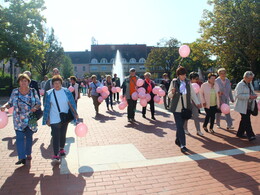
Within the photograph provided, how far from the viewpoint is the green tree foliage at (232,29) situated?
22109 millimetres

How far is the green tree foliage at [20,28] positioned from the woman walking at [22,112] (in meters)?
20.3

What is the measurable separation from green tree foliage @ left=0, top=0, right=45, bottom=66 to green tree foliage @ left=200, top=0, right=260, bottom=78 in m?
17.8

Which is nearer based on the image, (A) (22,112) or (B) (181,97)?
(A) (22,112)

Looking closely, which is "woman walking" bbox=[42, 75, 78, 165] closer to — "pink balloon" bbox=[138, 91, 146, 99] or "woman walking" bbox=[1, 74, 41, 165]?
"woman walking" bbox=[1, 74, 41, 165]

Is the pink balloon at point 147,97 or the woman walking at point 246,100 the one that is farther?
the pink balloon at point 147,97

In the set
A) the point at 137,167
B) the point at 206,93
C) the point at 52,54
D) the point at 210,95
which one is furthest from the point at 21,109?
the point at 52,54

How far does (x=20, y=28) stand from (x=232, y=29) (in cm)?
2060

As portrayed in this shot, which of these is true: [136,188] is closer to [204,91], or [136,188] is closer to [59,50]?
[204,91]

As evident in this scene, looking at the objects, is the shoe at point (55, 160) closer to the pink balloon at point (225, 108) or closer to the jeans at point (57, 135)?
the jeans at point (57, 135)

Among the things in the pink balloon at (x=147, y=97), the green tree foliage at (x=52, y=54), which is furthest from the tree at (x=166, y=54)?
the pink balloon at (x=147, y=97)

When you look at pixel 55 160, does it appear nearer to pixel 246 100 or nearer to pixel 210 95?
pixel 210 95

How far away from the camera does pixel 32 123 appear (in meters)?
4.86

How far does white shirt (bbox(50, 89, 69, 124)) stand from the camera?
490cm

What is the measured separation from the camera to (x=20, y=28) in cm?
2402
